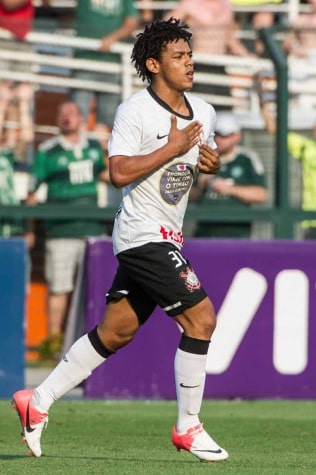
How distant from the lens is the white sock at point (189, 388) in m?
6.45

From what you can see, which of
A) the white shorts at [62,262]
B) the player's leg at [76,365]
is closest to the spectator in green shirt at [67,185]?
the white shorts at [62,262]

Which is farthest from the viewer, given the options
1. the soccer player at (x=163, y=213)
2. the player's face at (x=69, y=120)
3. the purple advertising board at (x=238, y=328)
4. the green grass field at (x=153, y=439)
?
the player's face at (x=69, y=120)

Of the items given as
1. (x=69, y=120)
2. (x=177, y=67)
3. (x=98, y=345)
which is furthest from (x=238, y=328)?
(x=177, y=67)

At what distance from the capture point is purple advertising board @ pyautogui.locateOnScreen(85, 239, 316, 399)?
10203 millimetres

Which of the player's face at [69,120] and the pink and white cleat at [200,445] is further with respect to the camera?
the player's face at [69,120]

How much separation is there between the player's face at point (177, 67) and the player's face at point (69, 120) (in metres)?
5.28

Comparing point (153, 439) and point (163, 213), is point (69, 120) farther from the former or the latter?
point (163, 213)

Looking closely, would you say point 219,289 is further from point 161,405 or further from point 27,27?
point 27,27

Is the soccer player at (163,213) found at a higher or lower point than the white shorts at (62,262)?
higher

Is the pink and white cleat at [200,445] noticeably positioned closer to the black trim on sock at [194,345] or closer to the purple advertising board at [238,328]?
the black trim on sock at [194,345]

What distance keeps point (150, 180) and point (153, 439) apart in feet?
6.97

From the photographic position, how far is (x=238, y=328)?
1027cm

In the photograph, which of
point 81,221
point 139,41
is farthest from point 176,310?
point 81,221

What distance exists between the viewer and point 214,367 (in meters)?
10.2
